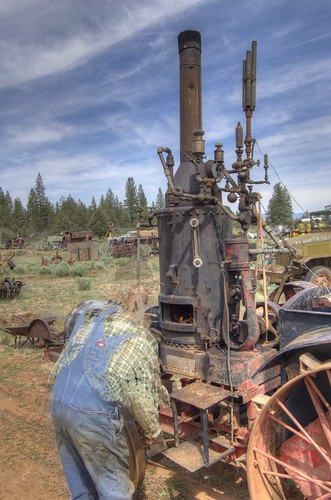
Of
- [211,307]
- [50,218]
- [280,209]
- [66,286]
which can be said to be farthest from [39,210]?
[211,307]

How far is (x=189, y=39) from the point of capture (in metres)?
4.77

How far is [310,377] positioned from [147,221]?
2.70 metres

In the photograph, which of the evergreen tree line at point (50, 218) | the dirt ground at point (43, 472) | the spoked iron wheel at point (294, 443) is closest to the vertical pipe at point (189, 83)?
the spoked iron wheel at point (294, 443)

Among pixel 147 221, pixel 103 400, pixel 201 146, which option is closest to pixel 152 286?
pixel 147 221

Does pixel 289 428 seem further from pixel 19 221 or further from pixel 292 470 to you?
pixel 19 221

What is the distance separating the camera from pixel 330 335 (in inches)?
113

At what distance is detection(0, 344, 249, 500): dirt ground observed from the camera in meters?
4.06

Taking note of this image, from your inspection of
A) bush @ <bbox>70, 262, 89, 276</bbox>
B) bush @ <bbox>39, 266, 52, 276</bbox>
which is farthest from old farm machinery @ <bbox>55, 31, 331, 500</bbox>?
bush @ <bbox>39, 266, 52, 276</bbox>

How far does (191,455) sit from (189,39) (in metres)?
4.26

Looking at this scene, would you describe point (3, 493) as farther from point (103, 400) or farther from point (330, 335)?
point (330, 335)

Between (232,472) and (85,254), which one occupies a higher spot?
(85,254)

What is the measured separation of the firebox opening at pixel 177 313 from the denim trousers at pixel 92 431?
6.30ft

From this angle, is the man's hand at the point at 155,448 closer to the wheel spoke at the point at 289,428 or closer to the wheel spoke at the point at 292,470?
the wheel spoke at the point at 292,470

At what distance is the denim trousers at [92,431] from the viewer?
2820 mm
